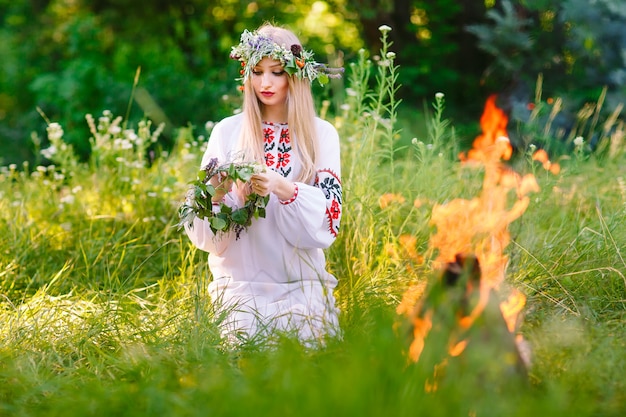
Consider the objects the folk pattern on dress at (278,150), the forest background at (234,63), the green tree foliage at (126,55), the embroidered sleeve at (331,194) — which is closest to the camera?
the embroidered sleeve at (331,194)

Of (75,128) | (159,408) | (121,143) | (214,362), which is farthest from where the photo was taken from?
(75,128)

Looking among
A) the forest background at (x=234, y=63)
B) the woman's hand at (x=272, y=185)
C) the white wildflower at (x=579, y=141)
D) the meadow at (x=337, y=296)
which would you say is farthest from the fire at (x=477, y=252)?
the forest background at (x=234, y=63)

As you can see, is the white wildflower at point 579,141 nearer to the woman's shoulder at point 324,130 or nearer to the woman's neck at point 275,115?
the woman's shoulder at point 324,130

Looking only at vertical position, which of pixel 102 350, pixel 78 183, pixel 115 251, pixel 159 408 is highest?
pixel 78 183

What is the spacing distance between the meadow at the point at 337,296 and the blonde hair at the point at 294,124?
562 mm

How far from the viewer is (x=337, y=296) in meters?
3.68

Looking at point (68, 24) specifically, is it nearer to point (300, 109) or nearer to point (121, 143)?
point (121, 143)

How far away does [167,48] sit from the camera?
9711mm

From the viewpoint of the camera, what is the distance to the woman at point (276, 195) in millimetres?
3230

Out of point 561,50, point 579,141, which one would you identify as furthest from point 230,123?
point 561,50

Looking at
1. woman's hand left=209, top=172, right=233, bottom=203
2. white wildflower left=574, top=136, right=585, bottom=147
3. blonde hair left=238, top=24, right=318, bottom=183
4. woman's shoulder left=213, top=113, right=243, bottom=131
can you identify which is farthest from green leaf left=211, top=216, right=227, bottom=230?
white wildflower left=574, top=136, right=585, bottom=147

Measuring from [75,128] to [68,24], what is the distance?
191 cm

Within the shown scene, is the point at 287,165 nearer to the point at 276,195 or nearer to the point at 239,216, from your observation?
the point at 276,195

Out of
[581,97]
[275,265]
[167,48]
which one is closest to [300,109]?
[275,265]
